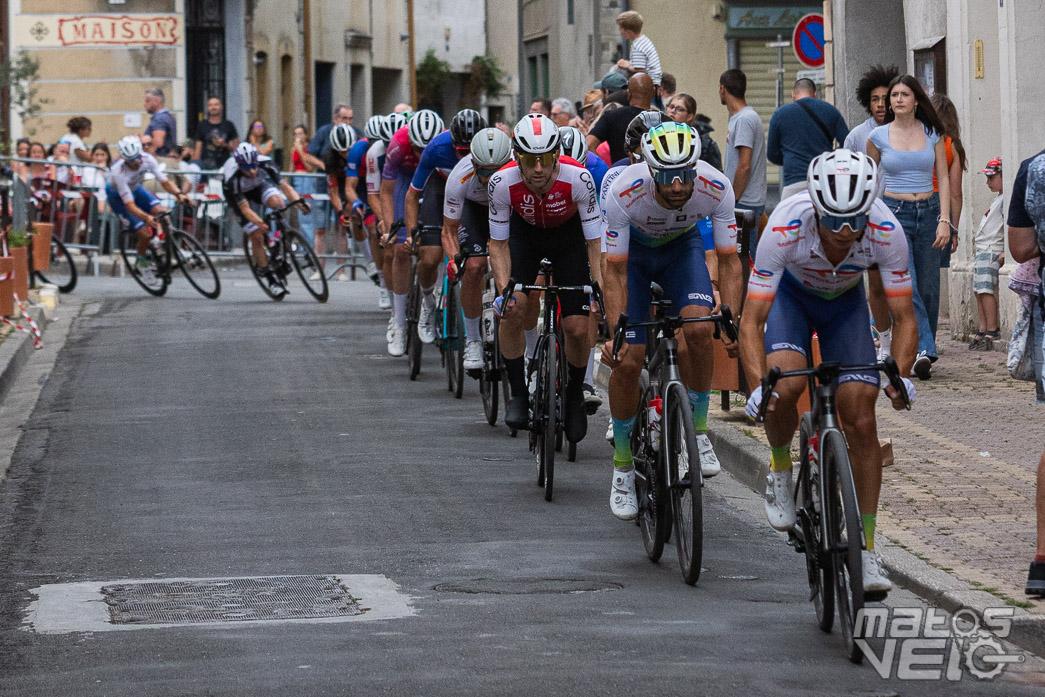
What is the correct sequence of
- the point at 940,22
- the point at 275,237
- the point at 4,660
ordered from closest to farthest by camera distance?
1. the point at 4,660
2. the point at 940,22
3. the point at 275,237

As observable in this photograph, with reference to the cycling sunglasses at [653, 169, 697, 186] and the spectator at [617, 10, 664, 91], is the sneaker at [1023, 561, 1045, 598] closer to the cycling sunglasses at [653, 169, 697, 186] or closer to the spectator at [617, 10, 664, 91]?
the cycling sunglasses at [653, 169, 697, 186]

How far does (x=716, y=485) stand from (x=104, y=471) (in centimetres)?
353

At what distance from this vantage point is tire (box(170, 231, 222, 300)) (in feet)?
73.9

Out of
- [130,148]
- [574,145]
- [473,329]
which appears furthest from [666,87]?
[130,148]

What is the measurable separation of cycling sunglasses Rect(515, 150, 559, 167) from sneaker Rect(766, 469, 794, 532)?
3.04 meters

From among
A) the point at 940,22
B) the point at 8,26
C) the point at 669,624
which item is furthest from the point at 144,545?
the point at 8,26

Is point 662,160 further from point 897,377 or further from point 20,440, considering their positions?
point 20,440

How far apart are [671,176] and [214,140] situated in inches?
831

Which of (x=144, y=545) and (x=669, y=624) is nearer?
(x=669, y=624)

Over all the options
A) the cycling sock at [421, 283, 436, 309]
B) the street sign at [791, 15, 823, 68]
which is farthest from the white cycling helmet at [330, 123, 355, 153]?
the street sign at [791, 15, 823, 68]

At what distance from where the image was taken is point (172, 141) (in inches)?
1144

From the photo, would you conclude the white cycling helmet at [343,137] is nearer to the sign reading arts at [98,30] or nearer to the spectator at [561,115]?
the spectator at [561,115]

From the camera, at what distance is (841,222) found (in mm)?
7199

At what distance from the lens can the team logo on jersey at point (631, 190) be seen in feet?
29.3
